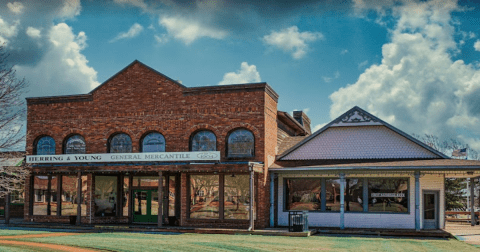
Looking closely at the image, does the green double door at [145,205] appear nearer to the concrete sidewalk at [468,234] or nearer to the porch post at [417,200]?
the porch post at [417,200]

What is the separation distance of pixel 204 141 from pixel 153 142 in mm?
2708

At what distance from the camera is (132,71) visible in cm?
2822

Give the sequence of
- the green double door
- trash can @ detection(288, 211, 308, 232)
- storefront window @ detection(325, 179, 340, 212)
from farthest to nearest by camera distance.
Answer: the green double door < storefront window @ detection(325, 179, 340, 212) < trash can @ detection(288, 211, 308, 232)

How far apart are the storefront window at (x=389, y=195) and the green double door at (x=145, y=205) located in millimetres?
10556

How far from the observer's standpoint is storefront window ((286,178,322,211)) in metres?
26.7

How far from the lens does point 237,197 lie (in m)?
26.1

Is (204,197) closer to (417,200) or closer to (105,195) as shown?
(105,195)

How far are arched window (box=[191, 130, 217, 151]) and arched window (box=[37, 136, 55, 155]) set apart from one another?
7.84m

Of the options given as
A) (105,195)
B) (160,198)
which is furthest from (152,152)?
(105,195)

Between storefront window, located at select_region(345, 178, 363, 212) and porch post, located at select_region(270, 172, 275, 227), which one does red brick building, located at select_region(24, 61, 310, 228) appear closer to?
porch post, located at select_region(270, 172, 275, 227)

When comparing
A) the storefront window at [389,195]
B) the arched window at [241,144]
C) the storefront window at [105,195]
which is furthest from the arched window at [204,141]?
the storefront window at [389,195]

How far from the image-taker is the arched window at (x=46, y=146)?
96.2 ft

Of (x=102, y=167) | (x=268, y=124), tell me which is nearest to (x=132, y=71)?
(x=102, y=167)

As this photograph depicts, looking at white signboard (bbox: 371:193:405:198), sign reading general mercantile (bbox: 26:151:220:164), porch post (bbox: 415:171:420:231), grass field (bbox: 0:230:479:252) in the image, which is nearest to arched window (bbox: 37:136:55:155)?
sign reading general mercantile (bbox: 26:151:220:164)
